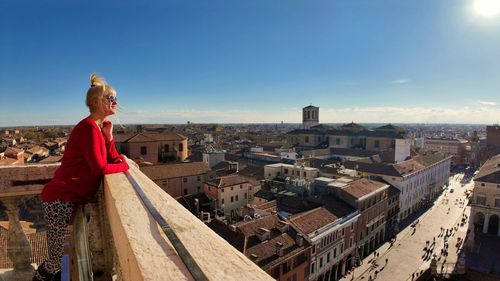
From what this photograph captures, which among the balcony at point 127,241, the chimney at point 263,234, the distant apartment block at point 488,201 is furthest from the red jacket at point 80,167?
the distant apartment block at point 488,201

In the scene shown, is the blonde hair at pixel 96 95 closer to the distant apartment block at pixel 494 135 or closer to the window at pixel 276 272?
the window at pixel 276 272

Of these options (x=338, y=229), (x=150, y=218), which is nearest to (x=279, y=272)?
(x=338, y=229)

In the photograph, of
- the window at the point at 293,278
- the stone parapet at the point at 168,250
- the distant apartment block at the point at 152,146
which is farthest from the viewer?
the distant apartment block at the point at 152,146

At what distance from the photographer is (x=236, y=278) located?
1360 mm

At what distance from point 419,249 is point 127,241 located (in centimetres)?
3357

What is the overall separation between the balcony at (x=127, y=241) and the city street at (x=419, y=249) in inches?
961

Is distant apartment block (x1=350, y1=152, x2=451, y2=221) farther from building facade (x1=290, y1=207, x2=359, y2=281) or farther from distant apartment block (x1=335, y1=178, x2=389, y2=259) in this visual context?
building facade (x1=290, y1=207, x2=359, y2=281)

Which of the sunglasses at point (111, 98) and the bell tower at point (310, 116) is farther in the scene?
the bell tower at point (310, 116)

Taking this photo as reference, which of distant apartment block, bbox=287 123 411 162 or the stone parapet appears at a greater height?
the stone parapet

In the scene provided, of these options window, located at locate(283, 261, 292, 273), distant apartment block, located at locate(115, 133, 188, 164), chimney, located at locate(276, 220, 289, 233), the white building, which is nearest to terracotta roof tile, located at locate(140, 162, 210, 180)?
the white building

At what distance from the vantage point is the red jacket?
272 centimetres

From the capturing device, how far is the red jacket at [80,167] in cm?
272

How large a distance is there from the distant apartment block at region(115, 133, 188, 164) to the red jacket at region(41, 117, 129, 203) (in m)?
38.1

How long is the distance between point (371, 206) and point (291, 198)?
816cm
